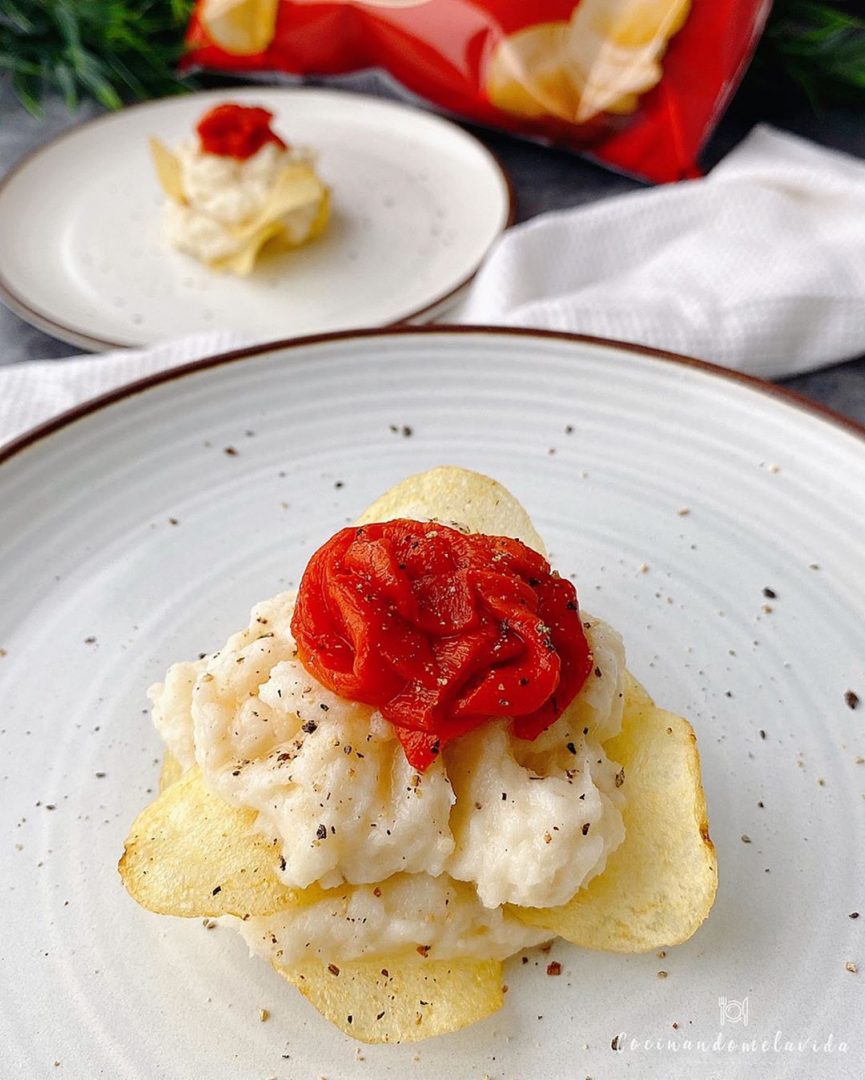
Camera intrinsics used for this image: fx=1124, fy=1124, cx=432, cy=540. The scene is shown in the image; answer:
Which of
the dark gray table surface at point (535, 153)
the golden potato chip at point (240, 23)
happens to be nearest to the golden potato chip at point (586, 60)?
the dark gray table surface at point (535, 153)

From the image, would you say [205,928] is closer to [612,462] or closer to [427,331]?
[612,462]

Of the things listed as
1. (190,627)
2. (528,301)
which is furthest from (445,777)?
(528,301)

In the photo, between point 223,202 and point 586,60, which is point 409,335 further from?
point 586,60

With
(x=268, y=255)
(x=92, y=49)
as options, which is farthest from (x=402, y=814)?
(x=92, y=49)

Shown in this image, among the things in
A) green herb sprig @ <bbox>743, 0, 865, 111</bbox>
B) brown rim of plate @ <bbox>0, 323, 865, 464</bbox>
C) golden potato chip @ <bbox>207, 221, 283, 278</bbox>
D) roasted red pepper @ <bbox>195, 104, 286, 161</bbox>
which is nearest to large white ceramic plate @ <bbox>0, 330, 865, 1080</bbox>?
brown rim of plate @ <bbox>0, 323, 865, 464</bbox>

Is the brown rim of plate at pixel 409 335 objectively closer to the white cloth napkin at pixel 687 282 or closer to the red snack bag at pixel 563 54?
the white cloth napkin at pixel 687 282
